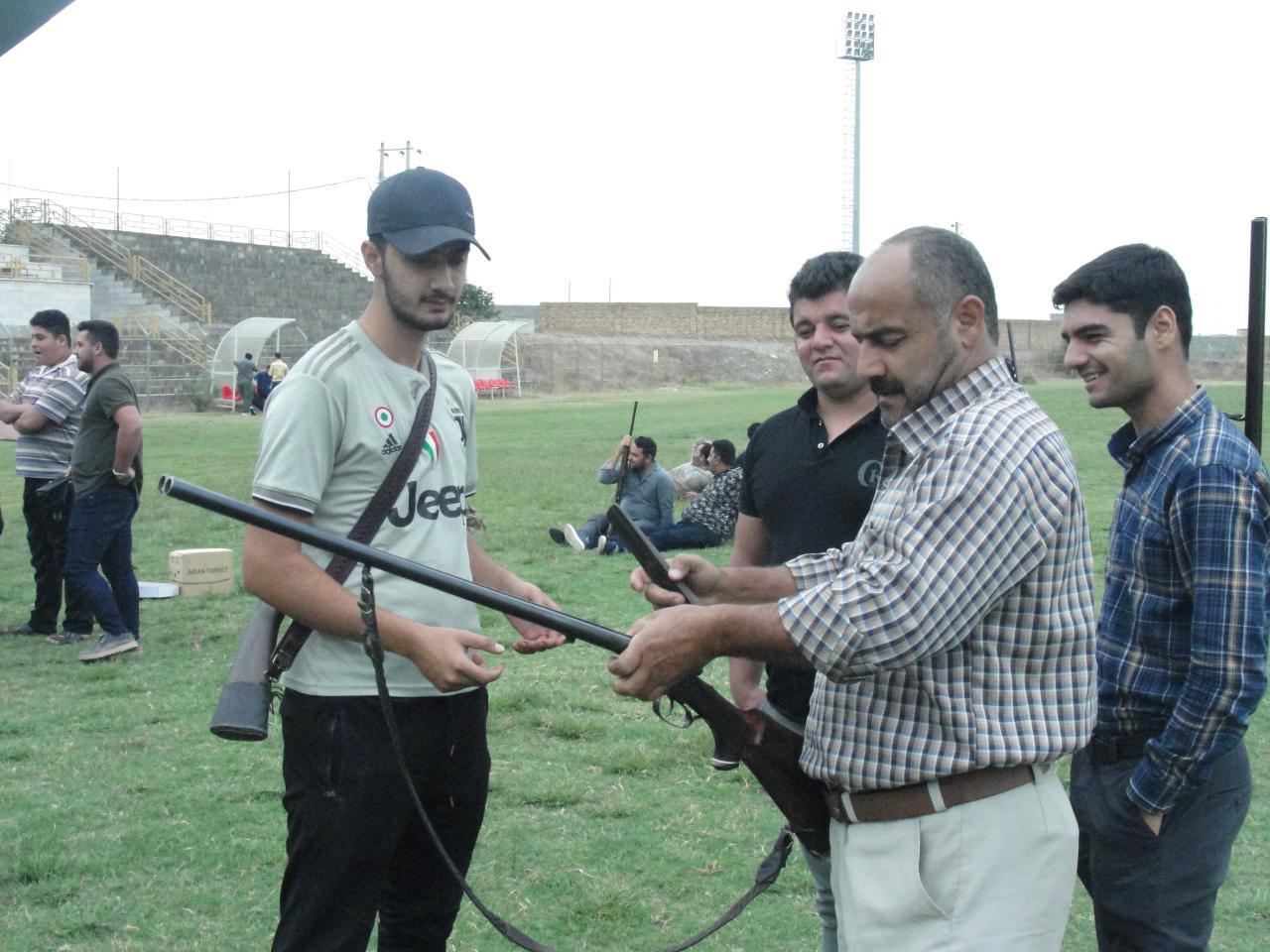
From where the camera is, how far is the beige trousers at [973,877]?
8.36 ft

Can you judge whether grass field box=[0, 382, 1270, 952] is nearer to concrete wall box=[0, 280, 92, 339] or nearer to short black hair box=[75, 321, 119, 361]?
short black hair box=[75, 321, 119, 361]

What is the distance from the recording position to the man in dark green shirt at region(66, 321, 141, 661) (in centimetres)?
909

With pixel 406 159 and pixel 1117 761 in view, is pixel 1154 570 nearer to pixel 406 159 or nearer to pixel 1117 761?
pixel 1117 761

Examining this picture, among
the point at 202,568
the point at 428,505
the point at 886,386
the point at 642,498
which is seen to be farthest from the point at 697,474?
the point at 886,386

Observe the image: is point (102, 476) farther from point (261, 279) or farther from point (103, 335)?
point (261, 279)

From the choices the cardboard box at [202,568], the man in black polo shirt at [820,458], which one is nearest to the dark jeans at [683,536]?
the cardboard box at [202,568]

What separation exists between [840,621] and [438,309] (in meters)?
1.53

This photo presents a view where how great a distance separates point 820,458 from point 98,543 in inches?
272

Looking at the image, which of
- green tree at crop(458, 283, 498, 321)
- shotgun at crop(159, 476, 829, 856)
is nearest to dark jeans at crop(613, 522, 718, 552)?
shotgun at crop(159, 476, 829, 856)

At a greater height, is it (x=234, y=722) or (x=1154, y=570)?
(x=1154, y=570)

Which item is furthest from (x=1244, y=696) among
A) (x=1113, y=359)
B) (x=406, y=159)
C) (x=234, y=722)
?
(x=406, y=159)

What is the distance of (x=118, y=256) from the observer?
171 ft

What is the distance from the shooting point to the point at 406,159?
209 feet

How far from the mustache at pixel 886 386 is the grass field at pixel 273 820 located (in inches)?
113
